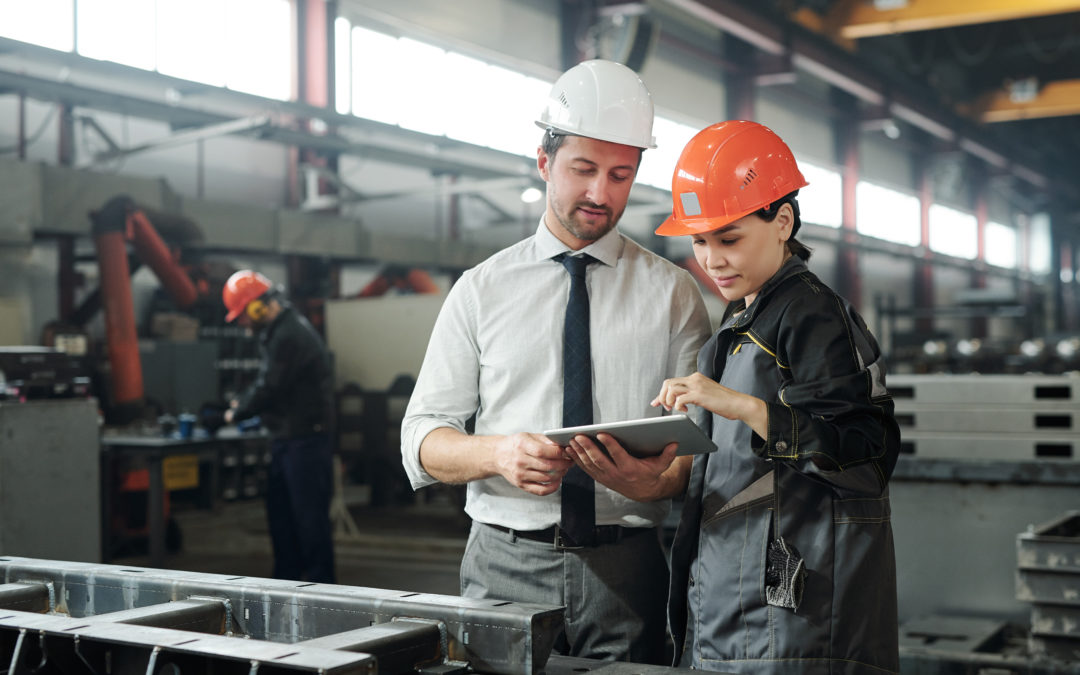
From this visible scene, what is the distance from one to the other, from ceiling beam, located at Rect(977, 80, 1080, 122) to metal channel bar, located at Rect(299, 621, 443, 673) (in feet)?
46.2

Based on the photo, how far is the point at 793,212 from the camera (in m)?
1.62

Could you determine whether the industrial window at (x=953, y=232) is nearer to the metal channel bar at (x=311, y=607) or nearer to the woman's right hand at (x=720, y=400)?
the woman's right hand at (x=720, y=400)

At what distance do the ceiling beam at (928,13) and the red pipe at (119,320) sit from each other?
7.24 m

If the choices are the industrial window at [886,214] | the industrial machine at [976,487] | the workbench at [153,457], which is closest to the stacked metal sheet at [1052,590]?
the industrial machine at [976,487]

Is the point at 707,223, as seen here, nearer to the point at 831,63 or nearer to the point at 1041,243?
the point at 831,63

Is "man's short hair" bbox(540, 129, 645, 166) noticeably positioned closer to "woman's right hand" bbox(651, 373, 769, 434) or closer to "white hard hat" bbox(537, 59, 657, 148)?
"white hard hat" bbox(537, 59, 657, 148)

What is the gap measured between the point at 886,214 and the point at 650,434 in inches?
630

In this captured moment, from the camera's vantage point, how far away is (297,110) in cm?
672

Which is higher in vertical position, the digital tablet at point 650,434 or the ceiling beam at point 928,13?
the ceiling beam at point 928,13

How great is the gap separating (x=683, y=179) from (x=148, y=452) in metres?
4.68

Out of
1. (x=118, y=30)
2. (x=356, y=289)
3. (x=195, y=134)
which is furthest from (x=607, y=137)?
(x=356, y=289)

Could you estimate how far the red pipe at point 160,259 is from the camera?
667 centimetres

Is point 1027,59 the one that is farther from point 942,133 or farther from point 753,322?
point 753,322

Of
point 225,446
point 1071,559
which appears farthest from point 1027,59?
point 1071,559
